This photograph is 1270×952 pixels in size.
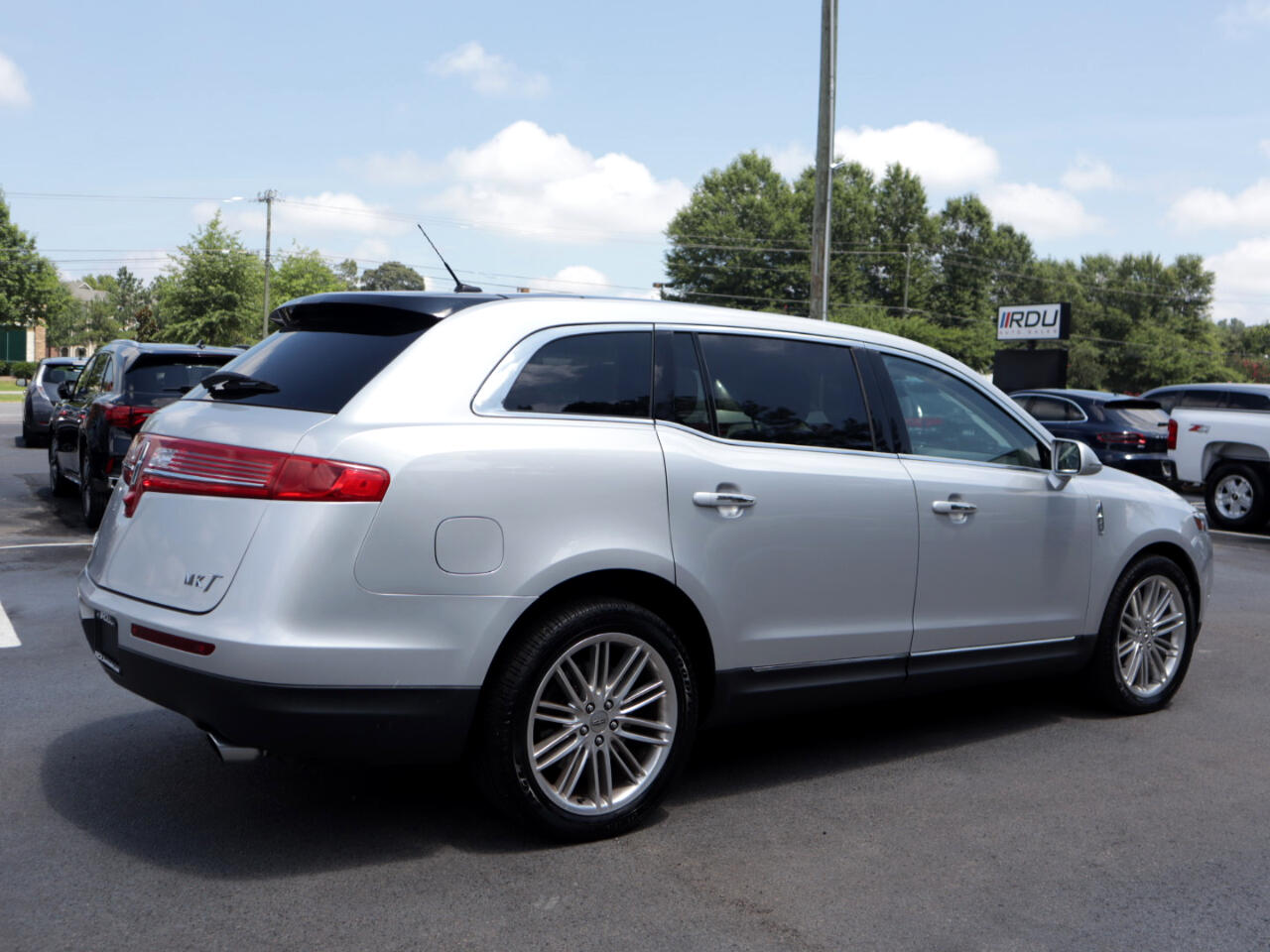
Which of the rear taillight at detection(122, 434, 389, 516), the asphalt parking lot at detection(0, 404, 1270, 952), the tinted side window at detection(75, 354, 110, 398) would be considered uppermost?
the tinted side window at detection(75, 354, 110, 398)

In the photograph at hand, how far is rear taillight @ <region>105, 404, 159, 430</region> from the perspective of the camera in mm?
10625

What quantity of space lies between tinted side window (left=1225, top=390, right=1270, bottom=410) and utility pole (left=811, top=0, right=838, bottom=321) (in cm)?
550

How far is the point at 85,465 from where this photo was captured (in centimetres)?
1158

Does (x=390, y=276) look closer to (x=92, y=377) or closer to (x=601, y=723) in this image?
(x=92, y=377)

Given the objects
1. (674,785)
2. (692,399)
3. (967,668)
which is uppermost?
(692,399)

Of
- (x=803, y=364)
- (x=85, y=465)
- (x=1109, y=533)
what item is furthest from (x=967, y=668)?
(x=85, y=465)

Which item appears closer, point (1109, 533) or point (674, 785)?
point (674, 785)

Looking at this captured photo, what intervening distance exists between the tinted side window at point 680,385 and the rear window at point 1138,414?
16840 millimetres

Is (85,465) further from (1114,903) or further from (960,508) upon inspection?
(1114,903)

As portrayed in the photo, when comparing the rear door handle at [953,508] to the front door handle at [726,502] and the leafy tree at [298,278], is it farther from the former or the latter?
the leafy tree at [298,278]

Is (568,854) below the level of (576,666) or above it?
below

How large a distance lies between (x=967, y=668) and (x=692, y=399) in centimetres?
172

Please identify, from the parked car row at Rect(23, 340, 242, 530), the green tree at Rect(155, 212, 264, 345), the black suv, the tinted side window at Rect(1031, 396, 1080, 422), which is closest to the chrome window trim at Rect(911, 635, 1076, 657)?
the parked car row at Rect(23, 340, 242, 530)

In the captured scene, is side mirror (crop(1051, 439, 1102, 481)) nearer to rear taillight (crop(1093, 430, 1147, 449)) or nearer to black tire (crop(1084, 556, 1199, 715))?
black tire (crop(1084, 556, 1199, 715))
